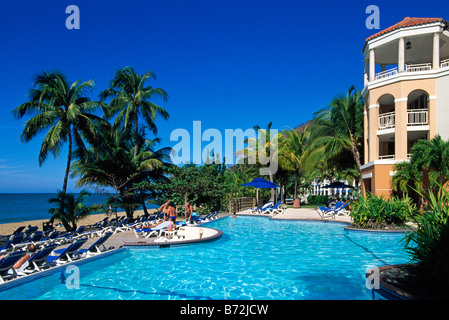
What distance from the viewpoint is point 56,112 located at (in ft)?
56.5

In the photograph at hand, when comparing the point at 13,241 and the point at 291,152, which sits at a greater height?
the point at 291,152

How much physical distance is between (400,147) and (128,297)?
17449 millimetres

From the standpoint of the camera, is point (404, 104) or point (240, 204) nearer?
A: point (404, 104)

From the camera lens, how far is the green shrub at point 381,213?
13.8 metres

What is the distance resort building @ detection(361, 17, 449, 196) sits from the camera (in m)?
18.4

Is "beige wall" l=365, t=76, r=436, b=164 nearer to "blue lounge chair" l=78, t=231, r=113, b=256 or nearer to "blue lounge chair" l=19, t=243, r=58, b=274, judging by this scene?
"blue lounge chair" l=78, t=231, r=113, b=256

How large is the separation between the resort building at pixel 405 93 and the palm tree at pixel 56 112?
663 inches

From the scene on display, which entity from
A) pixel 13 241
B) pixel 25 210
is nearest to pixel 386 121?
pixel 13 241

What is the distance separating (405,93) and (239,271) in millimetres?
15902

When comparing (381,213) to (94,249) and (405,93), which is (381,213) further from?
(94,249)

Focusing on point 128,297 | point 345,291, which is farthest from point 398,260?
point 128,297

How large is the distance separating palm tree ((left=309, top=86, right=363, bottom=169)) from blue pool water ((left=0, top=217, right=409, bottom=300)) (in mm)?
11271

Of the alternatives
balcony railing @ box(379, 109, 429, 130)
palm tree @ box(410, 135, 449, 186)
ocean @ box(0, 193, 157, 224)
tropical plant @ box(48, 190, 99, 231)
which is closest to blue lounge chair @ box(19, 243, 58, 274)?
tropical plant @ box(48, 190, 99, 231)

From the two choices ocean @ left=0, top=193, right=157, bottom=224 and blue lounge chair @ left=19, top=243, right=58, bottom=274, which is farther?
ocean @ left=0, top=193, right=157, bottom=224
